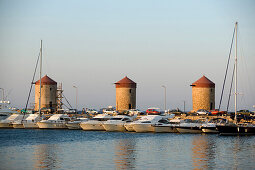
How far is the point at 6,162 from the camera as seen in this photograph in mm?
24250

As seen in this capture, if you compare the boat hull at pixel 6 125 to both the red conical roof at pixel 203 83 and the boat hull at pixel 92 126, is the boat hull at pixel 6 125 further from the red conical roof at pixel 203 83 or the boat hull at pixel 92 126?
the red conical roof at pixel 203 83

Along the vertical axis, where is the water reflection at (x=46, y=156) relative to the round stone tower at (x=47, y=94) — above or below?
below

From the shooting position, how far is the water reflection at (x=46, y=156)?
23.4 metres

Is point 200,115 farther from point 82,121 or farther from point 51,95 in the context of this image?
point 51,95

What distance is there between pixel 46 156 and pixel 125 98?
53.3 meters

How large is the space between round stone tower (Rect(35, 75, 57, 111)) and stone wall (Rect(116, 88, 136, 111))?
13.0 meters

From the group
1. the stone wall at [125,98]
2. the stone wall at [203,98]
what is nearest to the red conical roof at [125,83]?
the stone wall at [125,98]

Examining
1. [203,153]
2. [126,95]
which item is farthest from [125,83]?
[203,153]

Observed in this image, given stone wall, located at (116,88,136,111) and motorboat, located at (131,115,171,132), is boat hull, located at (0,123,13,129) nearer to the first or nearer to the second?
motorboat, located at (131,115,171,132)

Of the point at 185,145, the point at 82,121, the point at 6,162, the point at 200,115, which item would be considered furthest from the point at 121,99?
the point at 6,162

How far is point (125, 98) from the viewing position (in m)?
80.2

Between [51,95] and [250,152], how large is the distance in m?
59.6

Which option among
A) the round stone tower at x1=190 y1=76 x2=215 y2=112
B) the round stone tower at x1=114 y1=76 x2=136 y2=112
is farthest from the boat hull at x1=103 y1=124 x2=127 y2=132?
the round stone tower at x1=114 y1=76 x2=136 y2=112

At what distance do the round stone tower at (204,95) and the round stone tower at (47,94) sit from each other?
26913 mm
